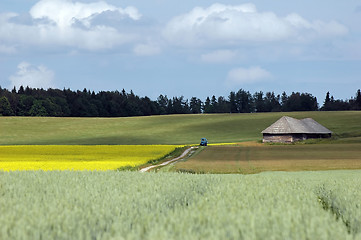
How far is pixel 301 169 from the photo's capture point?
41000 mm

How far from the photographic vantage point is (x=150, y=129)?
123 metres

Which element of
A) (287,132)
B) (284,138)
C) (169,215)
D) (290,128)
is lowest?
(284,138)

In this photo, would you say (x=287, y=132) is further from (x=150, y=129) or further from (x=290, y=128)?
(x=150, y=129)

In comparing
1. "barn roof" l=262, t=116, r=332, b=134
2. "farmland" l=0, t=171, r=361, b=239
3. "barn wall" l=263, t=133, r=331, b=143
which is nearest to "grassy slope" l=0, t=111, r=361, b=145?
"barn roof" l=262, t=116, r=332, b=134

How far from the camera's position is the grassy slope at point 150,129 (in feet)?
346

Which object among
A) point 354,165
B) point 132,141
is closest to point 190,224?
point 354,165

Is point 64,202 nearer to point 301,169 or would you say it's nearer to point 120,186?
point 120,186

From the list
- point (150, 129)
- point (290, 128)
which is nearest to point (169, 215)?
point (290, 128)

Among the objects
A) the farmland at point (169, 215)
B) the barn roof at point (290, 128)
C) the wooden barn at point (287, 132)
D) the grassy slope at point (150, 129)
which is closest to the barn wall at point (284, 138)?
the wooden barn at point (287, 132)

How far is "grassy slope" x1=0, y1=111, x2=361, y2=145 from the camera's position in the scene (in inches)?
4154

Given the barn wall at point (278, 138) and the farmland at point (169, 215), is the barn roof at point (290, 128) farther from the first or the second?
the farmland at point (169, 215)

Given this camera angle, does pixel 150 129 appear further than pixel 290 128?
Yes

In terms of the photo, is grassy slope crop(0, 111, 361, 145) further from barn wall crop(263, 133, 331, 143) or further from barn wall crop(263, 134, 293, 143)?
barn wall crop(263, 133, 331, 143)

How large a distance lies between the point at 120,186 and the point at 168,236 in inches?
282
